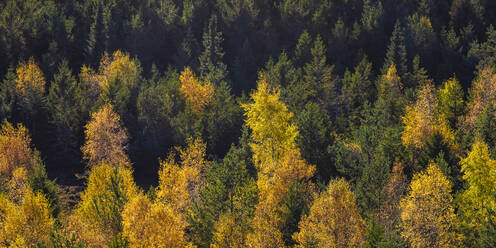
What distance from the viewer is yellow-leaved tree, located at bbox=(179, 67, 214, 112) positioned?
82.5m

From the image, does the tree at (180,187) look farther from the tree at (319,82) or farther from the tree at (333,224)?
the tree at (319,82)

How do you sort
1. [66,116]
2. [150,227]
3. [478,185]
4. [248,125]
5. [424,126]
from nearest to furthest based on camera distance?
[150,227] < [478,185] < [424,126] < [248,125] < [66,116]

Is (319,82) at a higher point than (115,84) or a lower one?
lower

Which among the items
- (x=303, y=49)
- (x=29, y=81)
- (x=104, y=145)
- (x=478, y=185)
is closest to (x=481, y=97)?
(x=478, y=185)

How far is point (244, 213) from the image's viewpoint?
151 feet

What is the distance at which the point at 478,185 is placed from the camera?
4647 cm

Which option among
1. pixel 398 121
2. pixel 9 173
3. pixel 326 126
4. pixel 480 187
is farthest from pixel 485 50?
pixel 9 173

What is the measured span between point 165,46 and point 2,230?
6744 cm

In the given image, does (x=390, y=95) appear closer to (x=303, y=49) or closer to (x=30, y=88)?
(x=303, y=49)

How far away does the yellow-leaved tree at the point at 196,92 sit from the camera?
82.5 m

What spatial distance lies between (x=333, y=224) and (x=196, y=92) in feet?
156

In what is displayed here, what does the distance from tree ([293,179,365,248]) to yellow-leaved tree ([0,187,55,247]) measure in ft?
77.6

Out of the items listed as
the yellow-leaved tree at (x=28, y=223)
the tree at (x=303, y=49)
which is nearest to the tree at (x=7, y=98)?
the yellow-leaved tree at (x=28, y=223)

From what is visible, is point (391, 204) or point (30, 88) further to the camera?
point (30, 88)
